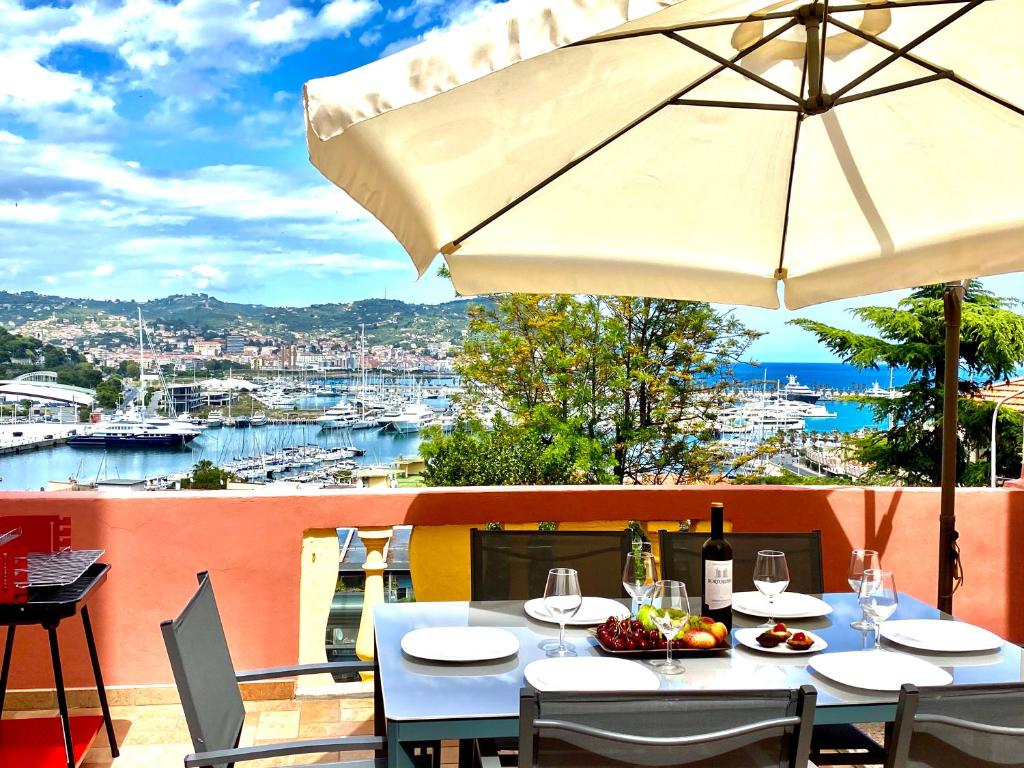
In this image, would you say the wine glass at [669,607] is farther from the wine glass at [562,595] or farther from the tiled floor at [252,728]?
the tiled floor at [252,728]

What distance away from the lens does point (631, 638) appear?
1.88m

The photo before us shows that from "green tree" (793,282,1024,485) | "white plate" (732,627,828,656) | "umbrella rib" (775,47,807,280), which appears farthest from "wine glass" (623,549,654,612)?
"green tree" (793,282,1024,485)

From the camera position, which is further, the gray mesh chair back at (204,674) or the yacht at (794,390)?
the yacht at (794,390)

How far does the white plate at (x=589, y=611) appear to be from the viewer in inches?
82.4

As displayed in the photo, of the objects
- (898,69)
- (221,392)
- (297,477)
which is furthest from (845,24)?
(221,392)

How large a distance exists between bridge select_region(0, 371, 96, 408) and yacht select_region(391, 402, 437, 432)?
8.24m

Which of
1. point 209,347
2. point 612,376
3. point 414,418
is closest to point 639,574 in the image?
point 612,376

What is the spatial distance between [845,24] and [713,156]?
53 centimetres

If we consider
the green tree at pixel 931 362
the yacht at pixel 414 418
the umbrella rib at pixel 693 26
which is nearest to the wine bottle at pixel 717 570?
the umbrella rib at pixel 693 26

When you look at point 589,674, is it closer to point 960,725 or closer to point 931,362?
point 960,725

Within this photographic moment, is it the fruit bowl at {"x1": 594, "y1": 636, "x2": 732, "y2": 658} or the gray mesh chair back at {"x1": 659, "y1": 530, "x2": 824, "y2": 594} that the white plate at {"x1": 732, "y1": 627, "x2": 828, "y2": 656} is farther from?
the gray mesh chair back at {"x1": 659, "y1": 530, "x2": 824, "y2": 594}

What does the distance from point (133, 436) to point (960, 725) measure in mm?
20784

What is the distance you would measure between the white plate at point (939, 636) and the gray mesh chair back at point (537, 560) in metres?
0.72

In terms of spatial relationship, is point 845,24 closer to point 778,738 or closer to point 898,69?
point 898,69
